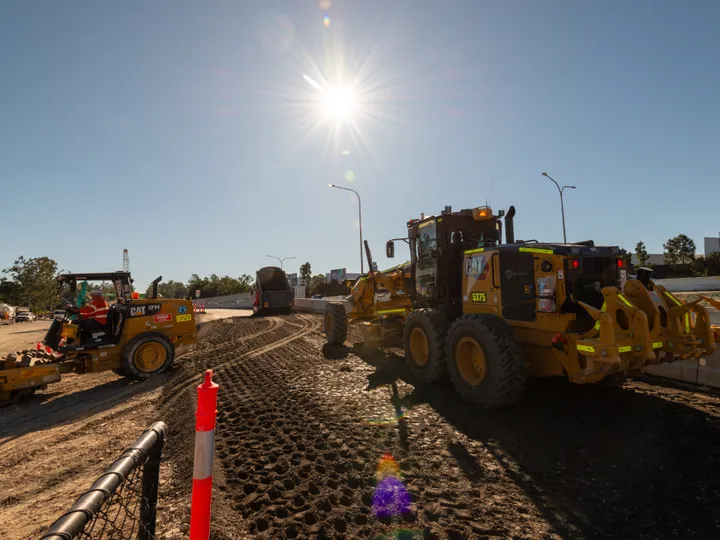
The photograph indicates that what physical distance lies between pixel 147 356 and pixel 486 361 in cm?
695

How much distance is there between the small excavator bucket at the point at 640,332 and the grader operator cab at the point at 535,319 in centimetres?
1

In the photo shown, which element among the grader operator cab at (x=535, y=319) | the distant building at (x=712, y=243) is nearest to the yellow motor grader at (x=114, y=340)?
the grader operator cab at (x=535, y=319)

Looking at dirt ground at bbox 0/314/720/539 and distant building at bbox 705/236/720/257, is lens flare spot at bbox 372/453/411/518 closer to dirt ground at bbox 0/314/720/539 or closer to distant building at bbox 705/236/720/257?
dirt ground at bbox 0/314/720/539

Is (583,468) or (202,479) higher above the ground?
(202,479)

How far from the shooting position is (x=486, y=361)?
5273 millimetres

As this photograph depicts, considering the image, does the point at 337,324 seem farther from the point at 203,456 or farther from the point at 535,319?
the point at 203,456

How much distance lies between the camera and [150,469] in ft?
6.66

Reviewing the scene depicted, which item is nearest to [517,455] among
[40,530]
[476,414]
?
[476,414]

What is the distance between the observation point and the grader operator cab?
4.59 meters

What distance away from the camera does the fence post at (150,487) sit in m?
2.03

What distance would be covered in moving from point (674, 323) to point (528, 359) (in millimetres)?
1776

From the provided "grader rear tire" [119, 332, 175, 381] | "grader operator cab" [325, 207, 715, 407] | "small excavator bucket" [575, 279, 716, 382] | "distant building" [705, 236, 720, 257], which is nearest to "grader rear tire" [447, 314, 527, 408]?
"grader operator cab" [325, 207, 715, 407]

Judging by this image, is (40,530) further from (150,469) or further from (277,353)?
(277,353)

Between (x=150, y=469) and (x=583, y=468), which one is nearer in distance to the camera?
(x=150, y=469)
